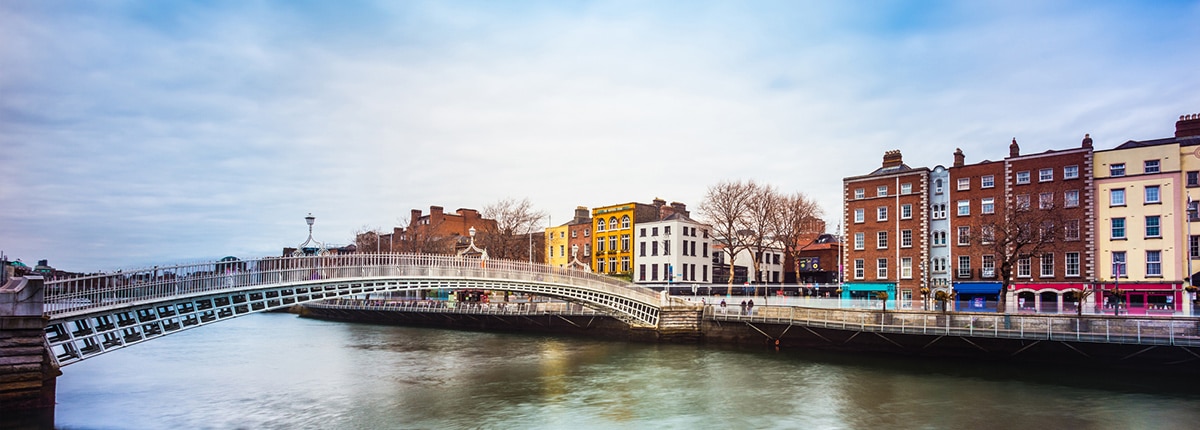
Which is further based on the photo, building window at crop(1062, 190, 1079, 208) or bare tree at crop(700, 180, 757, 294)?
bare tree at crop(700, 180, 757, 294)

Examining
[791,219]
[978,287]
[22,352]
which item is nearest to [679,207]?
[791,219]

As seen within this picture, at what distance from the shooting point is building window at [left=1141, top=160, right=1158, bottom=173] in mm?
45156

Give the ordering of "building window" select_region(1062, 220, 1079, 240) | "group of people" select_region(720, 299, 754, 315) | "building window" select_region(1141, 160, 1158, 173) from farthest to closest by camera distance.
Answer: "building window" select_region(1062, 220, 1079, 240), "group of people" select_region(720, 299, 754, 315), "building window" select_region(1141, 160, 1158, 173)

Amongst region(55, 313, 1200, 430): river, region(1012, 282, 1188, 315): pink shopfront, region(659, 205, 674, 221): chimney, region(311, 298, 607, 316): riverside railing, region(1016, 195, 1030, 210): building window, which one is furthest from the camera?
region(659, 205, 674, 221): chimney

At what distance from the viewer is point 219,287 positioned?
89.9 ft

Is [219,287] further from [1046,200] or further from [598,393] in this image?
[1046,200]

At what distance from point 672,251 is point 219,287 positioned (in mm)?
49761

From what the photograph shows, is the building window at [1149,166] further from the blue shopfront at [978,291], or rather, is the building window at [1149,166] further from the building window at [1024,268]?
the blue shopfront at [978,291]

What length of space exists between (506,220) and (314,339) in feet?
80.5

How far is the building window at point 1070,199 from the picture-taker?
47.7m

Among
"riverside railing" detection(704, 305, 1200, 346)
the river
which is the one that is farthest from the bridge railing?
"riverside railing" detection(704, 305, 1200, 346)

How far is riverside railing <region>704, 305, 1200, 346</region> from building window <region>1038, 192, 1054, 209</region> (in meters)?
15.8

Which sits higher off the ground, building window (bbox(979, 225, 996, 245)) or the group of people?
building window (bbox(979, 225, 996, 245))

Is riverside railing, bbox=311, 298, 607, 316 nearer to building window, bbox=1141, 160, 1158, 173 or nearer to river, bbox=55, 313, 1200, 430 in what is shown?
river, bbox=55, 313, 1200, 430
